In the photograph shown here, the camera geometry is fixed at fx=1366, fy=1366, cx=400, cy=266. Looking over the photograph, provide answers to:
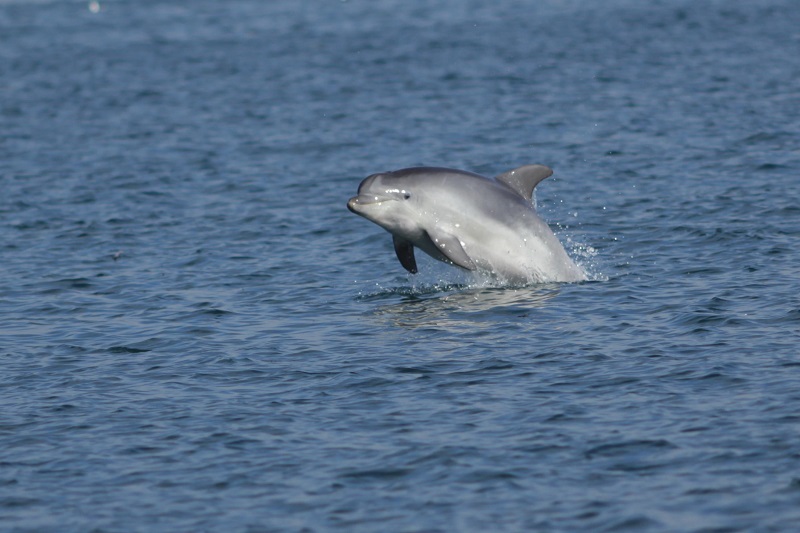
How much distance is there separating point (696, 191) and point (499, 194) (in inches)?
345

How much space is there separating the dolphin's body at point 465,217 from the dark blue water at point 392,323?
0.55m

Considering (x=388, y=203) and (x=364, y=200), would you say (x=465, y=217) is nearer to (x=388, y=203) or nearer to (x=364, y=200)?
(x=388, y=203)

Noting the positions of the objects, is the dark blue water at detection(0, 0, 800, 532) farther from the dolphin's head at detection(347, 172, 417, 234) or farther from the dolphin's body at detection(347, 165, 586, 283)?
the dolphin's head at detection(347, 172, 417, 234)

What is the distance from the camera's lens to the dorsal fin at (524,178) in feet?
66.9

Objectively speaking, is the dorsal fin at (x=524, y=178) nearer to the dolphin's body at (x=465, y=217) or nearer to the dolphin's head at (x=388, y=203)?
the dolphin's body at (x=465, y=217)

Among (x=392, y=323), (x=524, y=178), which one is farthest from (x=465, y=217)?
(x=392, y=323)

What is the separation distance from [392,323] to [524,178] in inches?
123

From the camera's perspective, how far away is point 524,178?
2053cm

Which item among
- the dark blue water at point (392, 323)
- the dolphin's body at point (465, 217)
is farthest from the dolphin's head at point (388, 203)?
the dark blue water at point (392, 323)

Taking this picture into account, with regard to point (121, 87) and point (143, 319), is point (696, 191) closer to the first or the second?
point (143, 319)

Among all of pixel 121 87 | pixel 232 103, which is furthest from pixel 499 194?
pixel 121 87

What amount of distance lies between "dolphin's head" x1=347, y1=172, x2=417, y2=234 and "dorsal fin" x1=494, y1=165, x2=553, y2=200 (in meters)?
1.55

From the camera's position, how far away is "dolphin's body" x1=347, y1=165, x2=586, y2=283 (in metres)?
20.0

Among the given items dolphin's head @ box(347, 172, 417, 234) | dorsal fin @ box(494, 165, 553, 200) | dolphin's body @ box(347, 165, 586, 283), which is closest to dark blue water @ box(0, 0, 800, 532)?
dolphin's body @ box(347, 165, 586, 283)
